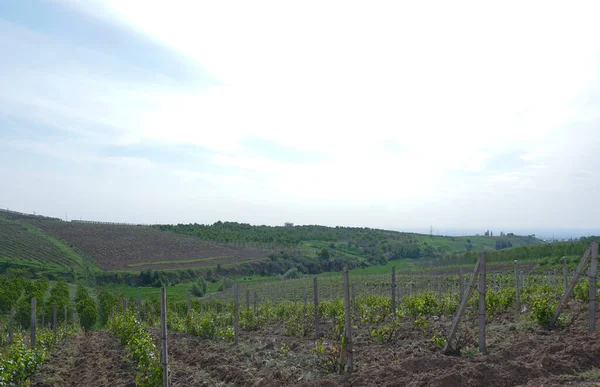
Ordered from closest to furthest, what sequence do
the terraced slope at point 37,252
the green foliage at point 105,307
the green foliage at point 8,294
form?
the green foliage at point 8,294 → the green foliage at point 105,307 → the terraced slope at point 37,252

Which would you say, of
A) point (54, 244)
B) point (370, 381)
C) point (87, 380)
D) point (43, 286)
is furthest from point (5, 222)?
point (370, 381)

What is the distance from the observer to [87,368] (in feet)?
36.0

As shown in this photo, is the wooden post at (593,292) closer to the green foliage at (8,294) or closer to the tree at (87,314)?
the tree at (87,314)

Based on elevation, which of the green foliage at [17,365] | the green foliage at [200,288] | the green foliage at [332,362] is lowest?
the green foliage at [200,288]

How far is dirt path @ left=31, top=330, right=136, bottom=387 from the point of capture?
927cm

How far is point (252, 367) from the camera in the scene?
8078 mm

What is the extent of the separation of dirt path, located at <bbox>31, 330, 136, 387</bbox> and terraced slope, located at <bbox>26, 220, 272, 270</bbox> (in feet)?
153

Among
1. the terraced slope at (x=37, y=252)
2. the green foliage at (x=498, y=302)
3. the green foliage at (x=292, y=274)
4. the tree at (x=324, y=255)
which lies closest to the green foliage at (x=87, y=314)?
the terraced slope at (x=37, y=252)

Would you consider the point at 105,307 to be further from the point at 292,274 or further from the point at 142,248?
the point at 142,248

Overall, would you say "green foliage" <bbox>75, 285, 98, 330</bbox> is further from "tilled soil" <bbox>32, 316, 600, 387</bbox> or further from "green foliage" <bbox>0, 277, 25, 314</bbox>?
"tilled soil" <bbox>32, 316, 600, 387</bbox>

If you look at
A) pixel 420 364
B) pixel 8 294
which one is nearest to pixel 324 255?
pixel 8 294

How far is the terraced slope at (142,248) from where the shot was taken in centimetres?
6122

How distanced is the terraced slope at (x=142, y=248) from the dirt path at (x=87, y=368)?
46758 mm

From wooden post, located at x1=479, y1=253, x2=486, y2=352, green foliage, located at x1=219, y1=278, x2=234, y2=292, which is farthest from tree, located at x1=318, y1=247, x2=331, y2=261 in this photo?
wooden post, located at x1=479, y1=253, x2=486, y2=352
